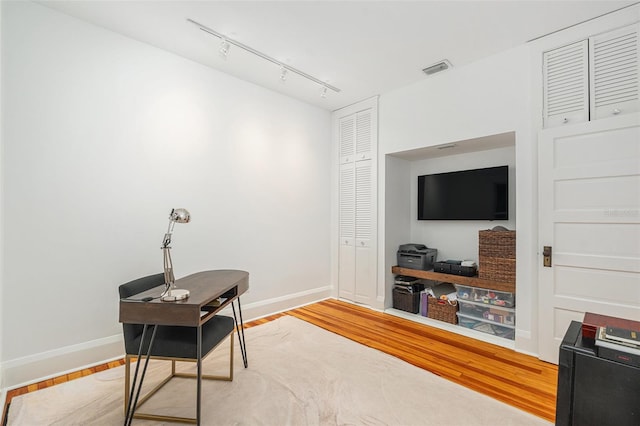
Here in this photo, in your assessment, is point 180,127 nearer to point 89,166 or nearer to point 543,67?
point 89,166

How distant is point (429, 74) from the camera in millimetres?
3502

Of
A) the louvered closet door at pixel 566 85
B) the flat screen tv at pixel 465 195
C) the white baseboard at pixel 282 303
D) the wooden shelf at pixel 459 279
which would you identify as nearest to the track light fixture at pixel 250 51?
the flat screen tv at pixel 465 195

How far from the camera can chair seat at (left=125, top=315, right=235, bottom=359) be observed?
1.86 m

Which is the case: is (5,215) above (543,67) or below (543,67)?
below

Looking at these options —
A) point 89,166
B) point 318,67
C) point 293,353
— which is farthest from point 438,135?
point 89,166

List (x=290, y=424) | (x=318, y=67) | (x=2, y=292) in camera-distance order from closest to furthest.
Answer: (x=290, y=424) → (x=2, y=292) → (x=318, y=67)

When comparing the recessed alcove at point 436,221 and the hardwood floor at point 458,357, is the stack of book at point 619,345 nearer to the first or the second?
the hardwood floor at point 458,357

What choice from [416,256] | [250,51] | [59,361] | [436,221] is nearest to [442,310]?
[416,256]

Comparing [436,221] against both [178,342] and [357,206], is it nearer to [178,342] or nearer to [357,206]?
[357,206]

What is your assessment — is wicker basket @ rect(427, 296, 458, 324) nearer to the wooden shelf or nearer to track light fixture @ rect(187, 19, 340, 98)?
the wooden shelf

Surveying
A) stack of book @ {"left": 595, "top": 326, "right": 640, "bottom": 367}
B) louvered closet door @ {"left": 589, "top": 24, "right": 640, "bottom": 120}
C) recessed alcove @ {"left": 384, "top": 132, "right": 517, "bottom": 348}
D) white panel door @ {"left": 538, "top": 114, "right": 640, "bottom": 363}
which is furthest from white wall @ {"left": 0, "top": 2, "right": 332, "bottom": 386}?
louvered closet door @ {"left": 589, "top": 24, "right": 640, "bottom": 120}

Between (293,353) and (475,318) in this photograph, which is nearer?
(293,353)

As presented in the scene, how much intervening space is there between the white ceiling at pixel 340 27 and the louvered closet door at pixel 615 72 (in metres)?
0.23

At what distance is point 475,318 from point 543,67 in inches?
102
